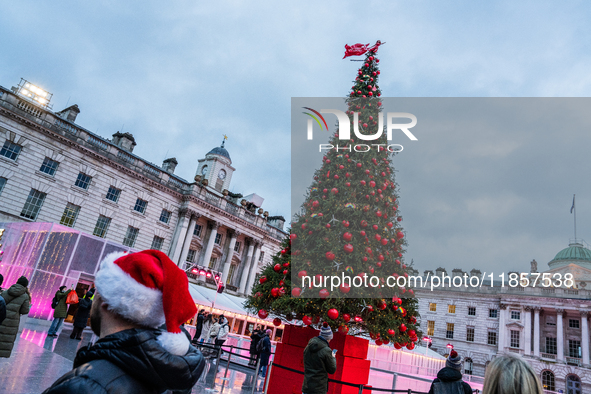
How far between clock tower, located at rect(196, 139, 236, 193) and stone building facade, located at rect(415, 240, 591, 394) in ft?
100

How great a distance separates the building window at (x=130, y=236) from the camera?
29531 mm

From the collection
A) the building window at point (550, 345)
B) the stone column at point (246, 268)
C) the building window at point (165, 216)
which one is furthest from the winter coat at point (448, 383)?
the building window at point (550, 345)

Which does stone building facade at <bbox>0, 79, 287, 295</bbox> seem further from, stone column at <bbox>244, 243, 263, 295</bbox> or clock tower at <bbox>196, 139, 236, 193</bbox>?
clock tower at <bbox>196, 139, 236, 193</bbox>

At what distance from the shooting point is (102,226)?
28266 mm

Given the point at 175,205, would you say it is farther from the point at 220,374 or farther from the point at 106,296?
the point at 106,296

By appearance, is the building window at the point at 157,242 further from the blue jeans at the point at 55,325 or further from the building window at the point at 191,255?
the blue jeans at the point at 55,325

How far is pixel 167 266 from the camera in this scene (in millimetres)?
1946

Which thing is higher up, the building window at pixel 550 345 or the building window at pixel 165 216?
the building window at pixel 165 216

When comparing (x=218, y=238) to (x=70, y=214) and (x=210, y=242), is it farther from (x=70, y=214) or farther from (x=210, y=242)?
(x=70, y=214)

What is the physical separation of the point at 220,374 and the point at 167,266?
10.7m

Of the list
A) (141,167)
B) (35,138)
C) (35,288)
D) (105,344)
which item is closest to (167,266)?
(105,344)

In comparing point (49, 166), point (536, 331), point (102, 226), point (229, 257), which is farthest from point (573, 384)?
point (49, 166)

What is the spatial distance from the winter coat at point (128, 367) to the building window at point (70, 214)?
95.1ft

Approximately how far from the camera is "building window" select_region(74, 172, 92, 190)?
2705 cm
